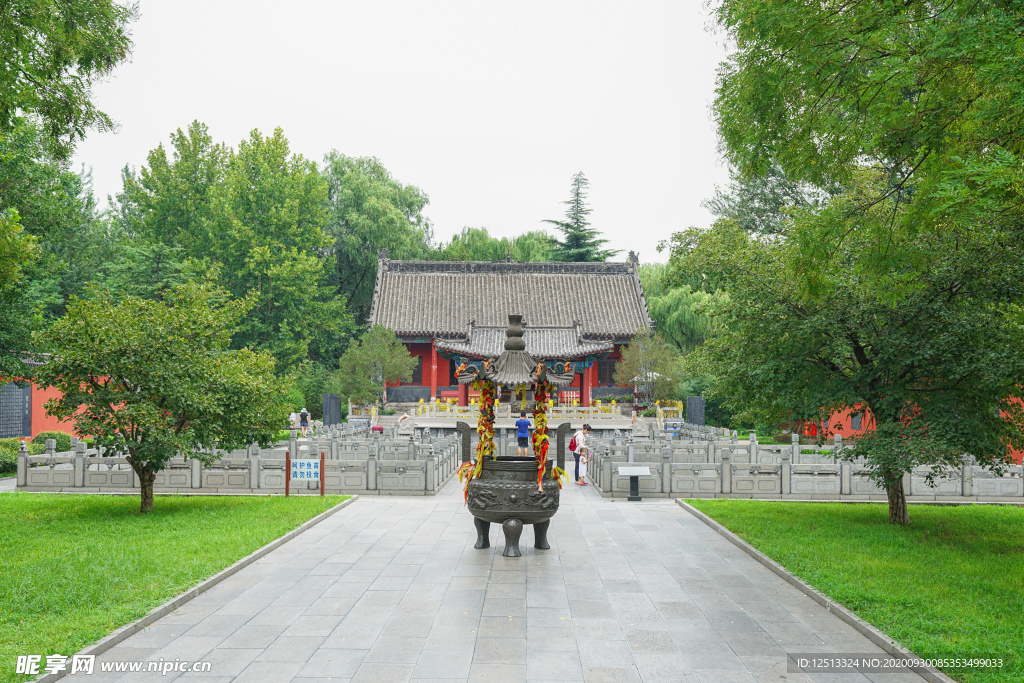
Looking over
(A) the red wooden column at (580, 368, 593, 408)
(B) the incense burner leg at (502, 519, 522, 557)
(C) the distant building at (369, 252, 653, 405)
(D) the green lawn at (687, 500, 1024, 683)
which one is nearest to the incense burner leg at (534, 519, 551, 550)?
(B) the incense burner leg at (502, 519, 522, 557)

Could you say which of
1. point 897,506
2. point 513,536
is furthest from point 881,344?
point 513,536

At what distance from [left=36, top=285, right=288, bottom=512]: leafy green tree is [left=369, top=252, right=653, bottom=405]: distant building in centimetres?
2088

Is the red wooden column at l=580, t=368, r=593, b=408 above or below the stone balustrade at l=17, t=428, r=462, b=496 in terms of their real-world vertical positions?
above

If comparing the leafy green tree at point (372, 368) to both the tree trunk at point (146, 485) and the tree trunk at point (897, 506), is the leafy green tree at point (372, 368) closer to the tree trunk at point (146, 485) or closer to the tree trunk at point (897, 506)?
the tree trunk at point (146, 485)

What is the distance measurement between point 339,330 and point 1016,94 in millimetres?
36011

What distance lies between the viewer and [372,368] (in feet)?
106

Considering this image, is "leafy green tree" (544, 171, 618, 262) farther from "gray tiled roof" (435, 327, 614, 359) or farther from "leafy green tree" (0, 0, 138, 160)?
"leafy green tree" (0, 0, 138, 160)

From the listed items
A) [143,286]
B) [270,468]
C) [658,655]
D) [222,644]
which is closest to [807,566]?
[658,655]

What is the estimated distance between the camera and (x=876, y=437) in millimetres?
10680

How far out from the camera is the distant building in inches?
1412

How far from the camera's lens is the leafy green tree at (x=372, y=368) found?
3177cm

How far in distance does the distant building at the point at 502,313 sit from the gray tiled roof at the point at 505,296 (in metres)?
0.06

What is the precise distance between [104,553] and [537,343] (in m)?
27.5

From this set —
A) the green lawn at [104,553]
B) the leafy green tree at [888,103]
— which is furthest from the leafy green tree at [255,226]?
the leafy green tree at [888,103]
